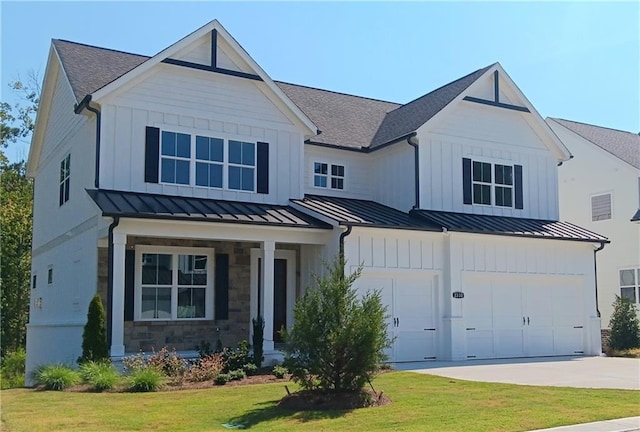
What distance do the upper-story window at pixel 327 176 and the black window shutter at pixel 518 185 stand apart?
5.89m

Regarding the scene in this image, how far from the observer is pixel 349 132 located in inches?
931

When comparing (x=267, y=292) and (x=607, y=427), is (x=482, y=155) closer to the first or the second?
(x=267, y=292)

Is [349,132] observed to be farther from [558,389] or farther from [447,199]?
[558,389]

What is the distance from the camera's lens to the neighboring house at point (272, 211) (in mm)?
17609

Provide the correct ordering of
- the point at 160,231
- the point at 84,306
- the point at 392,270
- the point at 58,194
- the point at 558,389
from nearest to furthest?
the point at 558,389 → the point at 160,231 → the point at 84,306 → the point at 392,270 → the point at 58,194

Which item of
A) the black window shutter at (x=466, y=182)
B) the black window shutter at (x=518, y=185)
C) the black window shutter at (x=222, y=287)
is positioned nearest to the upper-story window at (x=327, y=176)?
the black window shutter at (x=466, y=182)

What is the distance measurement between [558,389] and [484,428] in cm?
415

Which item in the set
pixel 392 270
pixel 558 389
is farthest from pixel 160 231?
pixel 558 389

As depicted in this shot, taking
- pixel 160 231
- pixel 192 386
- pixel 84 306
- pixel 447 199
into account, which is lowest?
pixel 192 386

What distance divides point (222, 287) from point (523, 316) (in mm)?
9108

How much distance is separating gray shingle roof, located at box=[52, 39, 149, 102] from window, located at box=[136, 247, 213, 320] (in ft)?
15.8

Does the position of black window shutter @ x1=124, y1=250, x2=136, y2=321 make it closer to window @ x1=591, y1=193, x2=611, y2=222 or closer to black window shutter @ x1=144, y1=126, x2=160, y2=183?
black window shutter @ x1=144, y1=126, x2=160, y2=183

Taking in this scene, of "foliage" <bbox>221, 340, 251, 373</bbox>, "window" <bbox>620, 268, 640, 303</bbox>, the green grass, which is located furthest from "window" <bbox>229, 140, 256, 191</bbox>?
"window" <bbox>620, 268, 640, 303</bbox>

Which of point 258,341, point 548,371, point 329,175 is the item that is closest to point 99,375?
point 258,341
